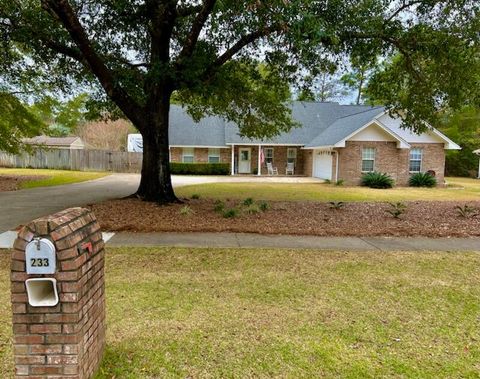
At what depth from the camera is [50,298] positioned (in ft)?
7.64

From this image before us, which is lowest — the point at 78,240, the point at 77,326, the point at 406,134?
the point at 77,326

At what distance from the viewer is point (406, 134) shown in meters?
22.8

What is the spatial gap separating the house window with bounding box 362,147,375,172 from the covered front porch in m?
6.85

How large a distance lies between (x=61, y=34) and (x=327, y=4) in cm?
712

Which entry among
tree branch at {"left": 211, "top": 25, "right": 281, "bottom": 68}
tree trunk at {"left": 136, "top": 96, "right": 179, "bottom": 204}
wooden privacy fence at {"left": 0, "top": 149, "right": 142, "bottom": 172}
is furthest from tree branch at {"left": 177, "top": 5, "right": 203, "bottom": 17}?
wooden privacy fence at {"left": 0, "top": 149, "right": 142, "bottom": 172}

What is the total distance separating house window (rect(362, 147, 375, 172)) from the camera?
2123cm

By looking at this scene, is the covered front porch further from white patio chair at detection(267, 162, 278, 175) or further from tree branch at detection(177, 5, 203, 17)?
tree branch at detection(177, 5, 203, 17)

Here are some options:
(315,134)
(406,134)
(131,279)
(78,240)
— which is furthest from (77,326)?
(315,134)

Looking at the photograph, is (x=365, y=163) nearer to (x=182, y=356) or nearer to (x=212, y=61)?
(x=212, y=61)

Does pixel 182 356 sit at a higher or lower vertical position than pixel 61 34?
lower

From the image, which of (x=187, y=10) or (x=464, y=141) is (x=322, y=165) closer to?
(x=464, y=141)

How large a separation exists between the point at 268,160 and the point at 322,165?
5.21 meters

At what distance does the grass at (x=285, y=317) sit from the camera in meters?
2.91

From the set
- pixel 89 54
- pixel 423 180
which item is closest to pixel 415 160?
pixel 423 180
